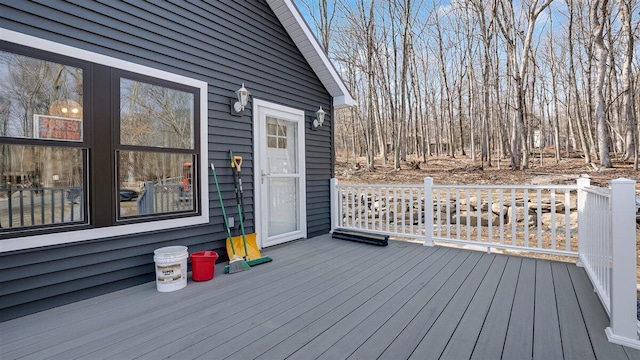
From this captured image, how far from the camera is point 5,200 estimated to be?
2414 millimetres

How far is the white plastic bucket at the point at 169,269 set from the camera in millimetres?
2842

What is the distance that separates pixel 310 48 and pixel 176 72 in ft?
7.62

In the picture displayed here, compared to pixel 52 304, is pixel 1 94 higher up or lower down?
higher up

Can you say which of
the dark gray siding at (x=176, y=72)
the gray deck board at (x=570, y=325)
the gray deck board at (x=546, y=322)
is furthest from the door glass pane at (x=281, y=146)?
the gray deck board at (x=570, y=325)

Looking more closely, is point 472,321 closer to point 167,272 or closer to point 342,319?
point 342,319

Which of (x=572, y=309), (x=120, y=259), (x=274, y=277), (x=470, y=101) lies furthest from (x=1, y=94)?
(x=470, y=101)

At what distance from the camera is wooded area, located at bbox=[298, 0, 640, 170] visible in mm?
10602

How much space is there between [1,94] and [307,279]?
9.78ft

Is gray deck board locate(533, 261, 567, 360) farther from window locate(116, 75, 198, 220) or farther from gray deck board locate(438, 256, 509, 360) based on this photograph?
window locate(116, 75, 198, 220)

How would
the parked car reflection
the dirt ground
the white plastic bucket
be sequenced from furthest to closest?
the dirt ground
the parked car reflection
the white plastic bucket

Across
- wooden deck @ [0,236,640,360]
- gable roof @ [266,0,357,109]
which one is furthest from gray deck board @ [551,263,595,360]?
gable roof @ [266,0,357,109]

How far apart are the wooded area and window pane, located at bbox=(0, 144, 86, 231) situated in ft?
34.0

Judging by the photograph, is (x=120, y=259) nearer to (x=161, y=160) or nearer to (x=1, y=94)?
(x=161, y=160)

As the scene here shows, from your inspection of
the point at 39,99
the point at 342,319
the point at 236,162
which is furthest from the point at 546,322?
the point at 39,99
